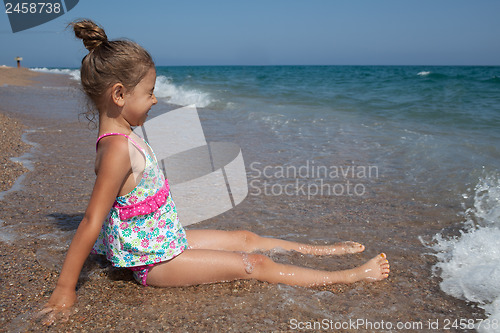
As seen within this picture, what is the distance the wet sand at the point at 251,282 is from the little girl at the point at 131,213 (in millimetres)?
70

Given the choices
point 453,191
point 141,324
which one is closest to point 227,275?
point 141,324

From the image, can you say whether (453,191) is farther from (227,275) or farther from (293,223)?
(227,275)

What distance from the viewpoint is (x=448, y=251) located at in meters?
2.62

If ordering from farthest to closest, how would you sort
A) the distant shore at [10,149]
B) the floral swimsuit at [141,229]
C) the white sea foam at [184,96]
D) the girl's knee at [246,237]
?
1. the white sea foam at [184,96]
2. the distant shore at [10,149]
3. the girl's knee at [246,237]
4. the floral swimsuit at [141,229]

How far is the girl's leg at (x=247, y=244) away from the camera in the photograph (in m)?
2.31

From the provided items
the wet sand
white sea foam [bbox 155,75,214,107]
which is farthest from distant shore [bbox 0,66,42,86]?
the wet sand

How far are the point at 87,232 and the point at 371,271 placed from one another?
4.92 ft

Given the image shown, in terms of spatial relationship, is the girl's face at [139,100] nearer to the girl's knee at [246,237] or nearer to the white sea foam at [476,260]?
the girl's knee at [246,237]

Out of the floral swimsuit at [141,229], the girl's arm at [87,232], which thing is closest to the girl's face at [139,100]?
the floral swimsuit at [141,229]

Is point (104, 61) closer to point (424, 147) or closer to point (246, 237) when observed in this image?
point (246, 237)

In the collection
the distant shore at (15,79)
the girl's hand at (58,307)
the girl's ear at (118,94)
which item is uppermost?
the distant shore at (15,79)

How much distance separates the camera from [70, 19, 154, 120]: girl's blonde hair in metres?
1.79

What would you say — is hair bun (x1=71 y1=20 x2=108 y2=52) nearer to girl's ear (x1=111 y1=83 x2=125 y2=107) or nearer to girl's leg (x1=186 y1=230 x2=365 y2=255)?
girl's ear (x1=111 y1=83 x2=125 y2=107)

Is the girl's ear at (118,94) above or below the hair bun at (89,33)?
below
